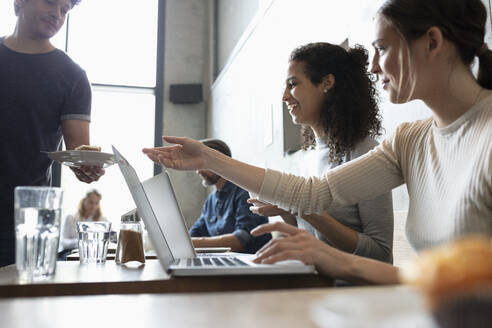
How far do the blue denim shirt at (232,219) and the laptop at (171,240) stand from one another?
1.28 meters

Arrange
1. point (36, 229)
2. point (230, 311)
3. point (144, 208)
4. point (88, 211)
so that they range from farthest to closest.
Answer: point (88, 211) < point (144, 208) < point (36, 229) < point (230, 311)

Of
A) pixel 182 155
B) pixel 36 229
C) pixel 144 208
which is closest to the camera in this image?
pixel 36 229

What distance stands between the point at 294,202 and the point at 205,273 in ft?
1.62

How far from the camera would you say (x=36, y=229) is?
2.38 ft

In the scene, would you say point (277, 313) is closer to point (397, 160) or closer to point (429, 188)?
point (429, 188)

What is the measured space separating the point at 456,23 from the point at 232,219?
75.5 inches

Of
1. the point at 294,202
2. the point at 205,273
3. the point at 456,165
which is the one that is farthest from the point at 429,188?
the point at 205,273

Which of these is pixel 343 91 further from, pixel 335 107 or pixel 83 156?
pixel 83 156

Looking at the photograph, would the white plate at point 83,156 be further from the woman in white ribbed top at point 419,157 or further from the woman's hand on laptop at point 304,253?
the woman's hand on laptop at point 304,253

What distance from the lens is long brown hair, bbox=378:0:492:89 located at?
39.9 inches

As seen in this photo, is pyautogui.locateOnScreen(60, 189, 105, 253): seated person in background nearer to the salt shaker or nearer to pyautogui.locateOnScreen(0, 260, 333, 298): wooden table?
the salt shaker

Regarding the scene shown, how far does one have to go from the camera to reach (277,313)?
15.9 inches

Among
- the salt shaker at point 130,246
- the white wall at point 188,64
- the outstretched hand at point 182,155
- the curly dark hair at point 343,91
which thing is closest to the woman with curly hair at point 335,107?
the curly dark hair at point 343,91

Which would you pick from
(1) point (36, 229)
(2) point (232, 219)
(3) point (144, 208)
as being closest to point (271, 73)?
(2) point (232, 219)
